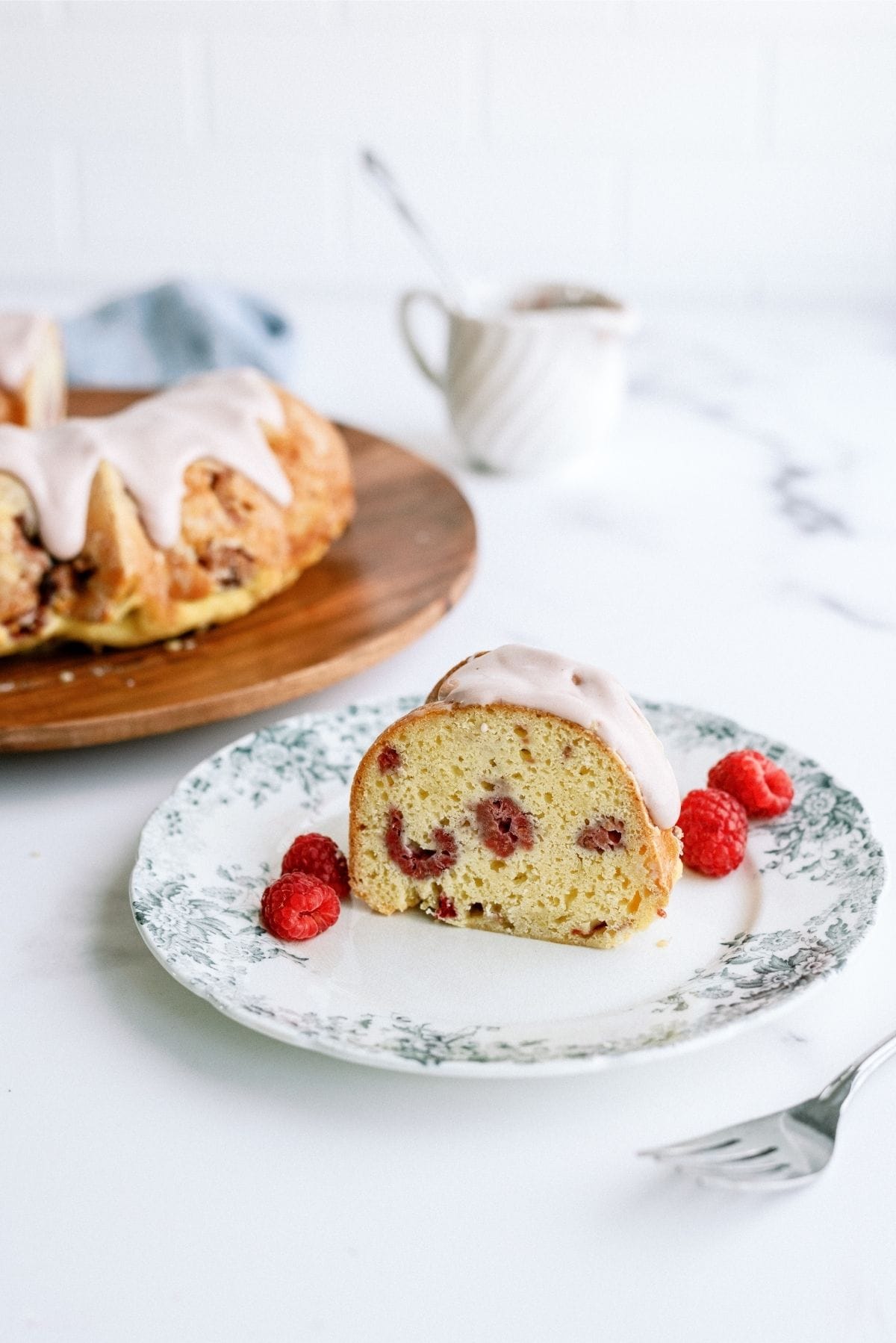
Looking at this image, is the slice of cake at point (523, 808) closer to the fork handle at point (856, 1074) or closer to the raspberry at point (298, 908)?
the raspberry at point (298, 908)

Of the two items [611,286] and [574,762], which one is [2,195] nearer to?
[611,286]

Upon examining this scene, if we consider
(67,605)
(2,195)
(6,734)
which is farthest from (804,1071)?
(2,195)

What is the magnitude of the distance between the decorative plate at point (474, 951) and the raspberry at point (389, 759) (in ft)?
0.43

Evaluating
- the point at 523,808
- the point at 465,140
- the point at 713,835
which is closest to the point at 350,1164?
the point at 523,808

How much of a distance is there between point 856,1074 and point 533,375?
4.79 ft

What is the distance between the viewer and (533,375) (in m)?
2.32

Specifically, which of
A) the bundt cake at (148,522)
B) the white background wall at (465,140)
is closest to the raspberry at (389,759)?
the bundt cake at (148,522)

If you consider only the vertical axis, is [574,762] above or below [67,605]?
above

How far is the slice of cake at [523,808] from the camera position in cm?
124

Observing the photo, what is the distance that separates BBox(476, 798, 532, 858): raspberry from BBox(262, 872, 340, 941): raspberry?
0.14 m

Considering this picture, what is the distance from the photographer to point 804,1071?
1.13 m

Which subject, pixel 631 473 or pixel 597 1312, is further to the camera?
pixel 631 473

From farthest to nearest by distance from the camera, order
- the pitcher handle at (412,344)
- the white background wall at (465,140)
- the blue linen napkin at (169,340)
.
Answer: the white background wall at (465,140)
the blue linen napkin at (169,340)
the pitcher handle at (412,344)

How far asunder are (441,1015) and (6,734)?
59 centimetres
